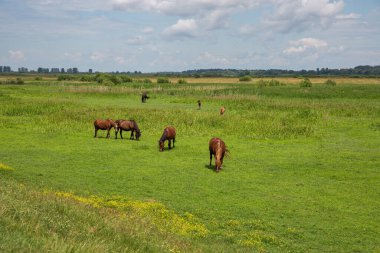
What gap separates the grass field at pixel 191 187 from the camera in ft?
28.4

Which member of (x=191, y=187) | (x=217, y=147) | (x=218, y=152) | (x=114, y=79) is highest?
(x=114, y=79)

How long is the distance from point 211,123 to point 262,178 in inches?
594

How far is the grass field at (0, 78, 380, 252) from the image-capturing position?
28.4 feet

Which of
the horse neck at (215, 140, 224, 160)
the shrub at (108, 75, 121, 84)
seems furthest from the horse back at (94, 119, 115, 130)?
the shrub at (108, 75, 121, 84)

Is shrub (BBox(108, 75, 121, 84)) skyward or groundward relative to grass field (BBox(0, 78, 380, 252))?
skyward

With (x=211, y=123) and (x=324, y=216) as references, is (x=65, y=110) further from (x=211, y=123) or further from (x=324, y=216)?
(x=324, y=216)

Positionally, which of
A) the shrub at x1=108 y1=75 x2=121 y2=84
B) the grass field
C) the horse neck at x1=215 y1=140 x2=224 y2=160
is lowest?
the grass field

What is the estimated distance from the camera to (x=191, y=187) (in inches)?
614

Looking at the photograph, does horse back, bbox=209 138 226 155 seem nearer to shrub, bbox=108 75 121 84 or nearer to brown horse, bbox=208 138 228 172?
brown horse, bbox=208 138 228 172

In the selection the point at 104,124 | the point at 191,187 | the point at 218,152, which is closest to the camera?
the point at 191,187

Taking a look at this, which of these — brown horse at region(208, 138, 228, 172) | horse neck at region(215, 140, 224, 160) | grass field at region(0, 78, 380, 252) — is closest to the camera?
grass field at region(0, 78, 380, 252)

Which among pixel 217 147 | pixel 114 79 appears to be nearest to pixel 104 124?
pixel 217 147

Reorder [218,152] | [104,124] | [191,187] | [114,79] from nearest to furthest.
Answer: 1. [191,187]
2. [218,152]
3. [104,124]
4. [114,79]

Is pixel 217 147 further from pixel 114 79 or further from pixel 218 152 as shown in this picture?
pixel 114 79
